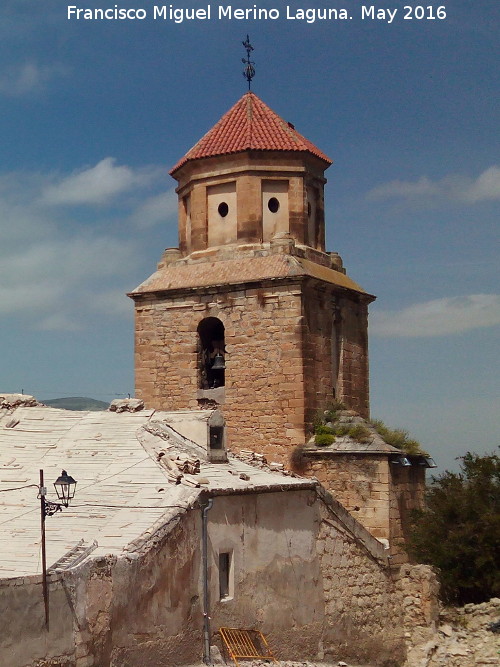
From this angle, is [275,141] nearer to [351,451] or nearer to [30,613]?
[351,451]

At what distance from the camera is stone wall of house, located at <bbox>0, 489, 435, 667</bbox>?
1203 cm

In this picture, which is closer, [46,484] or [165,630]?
[165,630]

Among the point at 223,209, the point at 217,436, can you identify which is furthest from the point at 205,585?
the point at 223,209

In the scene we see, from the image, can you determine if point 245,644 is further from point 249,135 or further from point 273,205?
point 249,135

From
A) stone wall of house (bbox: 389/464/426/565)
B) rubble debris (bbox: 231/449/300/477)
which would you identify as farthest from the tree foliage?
rubble debris (bbox: 231/449/300/477)

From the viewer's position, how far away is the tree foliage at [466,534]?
19141mm

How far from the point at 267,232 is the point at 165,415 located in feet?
23.1

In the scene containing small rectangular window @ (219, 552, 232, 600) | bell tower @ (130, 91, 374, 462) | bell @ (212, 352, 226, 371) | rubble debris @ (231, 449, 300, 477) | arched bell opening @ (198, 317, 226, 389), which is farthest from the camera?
arched bell opening @ (198, 317, 226, 389)

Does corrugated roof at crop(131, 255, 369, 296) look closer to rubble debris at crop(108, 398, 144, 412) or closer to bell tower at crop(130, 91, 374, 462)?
bell tower at crop(130, 91, 374, 462)

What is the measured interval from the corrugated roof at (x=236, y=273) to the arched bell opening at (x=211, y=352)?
3.25ft

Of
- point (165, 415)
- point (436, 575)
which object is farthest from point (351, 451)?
point (165, 415)

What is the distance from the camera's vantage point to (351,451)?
21516mm

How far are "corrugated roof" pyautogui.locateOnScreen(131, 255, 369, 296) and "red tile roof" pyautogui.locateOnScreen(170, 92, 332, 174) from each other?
2513mm

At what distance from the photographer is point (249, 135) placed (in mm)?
24141
